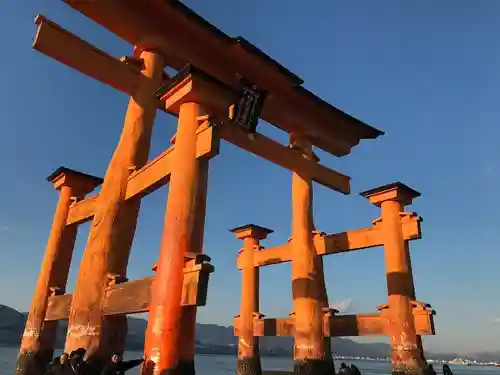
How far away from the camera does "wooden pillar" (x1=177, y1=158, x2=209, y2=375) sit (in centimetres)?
736

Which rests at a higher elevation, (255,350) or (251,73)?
(251,73)

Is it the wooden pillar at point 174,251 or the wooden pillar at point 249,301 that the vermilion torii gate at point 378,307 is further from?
the wooden pillar at point 174,251

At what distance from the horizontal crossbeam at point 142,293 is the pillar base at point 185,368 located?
105 centimetres

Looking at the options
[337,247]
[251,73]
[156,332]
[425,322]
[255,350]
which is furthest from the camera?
[255,350]

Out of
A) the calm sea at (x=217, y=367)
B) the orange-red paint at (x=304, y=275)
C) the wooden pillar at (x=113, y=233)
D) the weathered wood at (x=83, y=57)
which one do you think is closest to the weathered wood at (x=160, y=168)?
the wooden pillar at (x=113, y=233)

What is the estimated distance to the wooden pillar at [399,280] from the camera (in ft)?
41.5

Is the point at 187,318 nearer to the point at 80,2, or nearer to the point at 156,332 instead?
the point at 156,332

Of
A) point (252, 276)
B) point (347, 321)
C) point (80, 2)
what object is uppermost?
point (80, 2)

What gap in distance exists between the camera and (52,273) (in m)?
13.5

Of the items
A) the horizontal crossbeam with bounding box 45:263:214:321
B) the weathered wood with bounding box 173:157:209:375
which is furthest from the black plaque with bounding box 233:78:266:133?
the horizontal crossbeam with bounding box 45:263:214:321

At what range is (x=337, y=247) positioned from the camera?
14711mm

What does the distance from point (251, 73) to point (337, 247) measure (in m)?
6.79

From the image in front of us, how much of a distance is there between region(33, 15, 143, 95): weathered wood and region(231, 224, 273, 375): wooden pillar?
8.08 m

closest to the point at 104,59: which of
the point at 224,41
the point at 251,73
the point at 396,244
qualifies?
the point at 224,41
